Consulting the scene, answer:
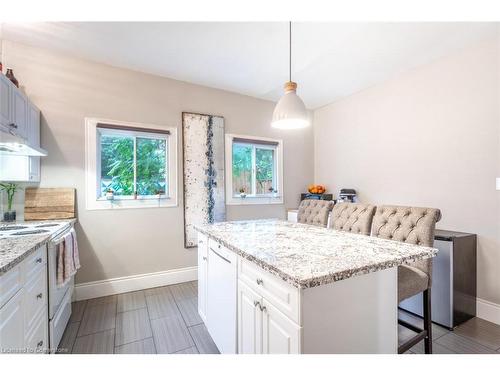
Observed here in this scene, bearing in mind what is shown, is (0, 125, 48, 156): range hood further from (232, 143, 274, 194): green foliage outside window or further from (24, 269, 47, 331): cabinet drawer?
(232, 143, 274, 194): green foliage outside window

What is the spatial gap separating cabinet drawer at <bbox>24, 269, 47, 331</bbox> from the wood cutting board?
1.08 m

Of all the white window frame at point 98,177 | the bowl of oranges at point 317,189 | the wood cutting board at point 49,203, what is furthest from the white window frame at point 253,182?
the wood cutting board at point 49,203

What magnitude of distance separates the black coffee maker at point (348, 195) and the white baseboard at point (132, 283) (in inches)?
91.5

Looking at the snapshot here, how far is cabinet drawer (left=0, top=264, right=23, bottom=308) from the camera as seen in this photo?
3.52ft

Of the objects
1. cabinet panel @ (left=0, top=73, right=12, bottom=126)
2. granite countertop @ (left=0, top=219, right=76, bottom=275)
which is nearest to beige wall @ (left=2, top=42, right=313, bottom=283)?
cabinet panel @ (left=0, top=73, right=12, bottom=126)

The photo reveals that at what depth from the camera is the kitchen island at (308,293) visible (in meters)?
0.92

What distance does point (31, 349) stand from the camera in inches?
53.9

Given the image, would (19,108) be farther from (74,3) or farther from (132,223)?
(132,223)

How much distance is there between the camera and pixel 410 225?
1.72 m

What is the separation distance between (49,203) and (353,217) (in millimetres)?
2990

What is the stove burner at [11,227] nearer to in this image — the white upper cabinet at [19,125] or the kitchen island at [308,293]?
the white upper cabinet at [19,125]

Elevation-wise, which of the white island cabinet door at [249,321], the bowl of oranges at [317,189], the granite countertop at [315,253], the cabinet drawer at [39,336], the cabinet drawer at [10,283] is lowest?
the cabinet drawer at [39,336]

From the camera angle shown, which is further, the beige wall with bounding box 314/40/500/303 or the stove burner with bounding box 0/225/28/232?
the beige wall with bounding box 314/40/500/303

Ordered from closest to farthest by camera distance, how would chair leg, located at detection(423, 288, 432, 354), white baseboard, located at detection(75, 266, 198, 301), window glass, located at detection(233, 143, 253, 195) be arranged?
1. chair leg, located at detection(423, 288, 432, 354)
2. white baseboard, located at detection(75, 266, 198, 301)
3. window glass, located at detection(233, 143, 253, 195)
